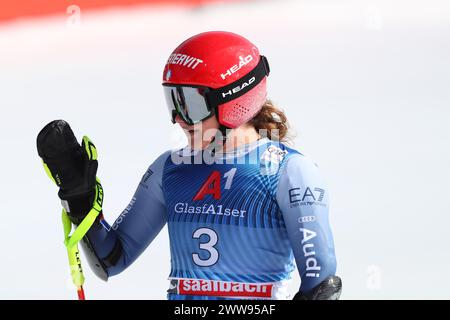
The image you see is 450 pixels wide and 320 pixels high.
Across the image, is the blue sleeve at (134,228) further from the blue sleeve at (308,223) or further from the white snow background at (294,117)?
the white snow background at (294,117)

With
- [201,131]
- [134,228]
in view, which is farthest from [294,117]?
[201,131]

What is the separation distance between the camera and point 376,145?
278 inches

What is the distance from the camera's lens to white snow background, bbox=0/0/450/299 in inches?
203

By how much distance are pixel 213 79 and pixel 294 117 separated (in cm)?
466

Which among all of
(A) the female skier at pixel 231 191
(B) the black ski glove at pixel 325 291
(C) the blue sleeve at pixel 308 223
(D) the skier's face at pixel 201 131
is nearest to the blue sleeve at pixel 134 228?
(A) the female skier at pixel 231 191

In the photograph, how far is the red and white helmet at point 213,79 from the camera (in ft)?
10.3

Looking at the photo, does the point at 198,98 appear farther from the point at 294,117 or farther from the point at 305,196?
the point at 294,117

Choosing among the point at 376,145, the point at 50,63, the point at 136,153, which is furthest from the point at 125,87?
the point at 376,145

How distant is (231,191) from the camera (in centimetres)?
317

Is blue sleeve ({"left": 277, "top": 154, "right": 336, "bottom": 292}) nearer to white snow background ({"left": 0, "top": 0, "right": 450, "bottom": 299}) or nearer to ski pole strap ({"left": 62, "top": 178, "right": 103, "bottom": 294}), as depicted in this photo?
ski pole strap ({"left": 62, "top": 178, "right": 103, "bottom": 294})

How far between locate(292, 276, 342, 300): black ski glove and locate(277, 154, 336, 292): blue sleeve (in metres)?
0.02

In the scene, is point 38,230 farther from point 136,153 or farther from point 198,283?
point 198,283

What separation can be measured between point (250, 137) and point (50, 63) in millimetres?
5998

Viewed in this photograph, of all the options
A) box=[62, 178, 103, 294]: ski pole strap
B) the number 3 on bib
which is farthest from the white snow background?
the number 3 on bib
